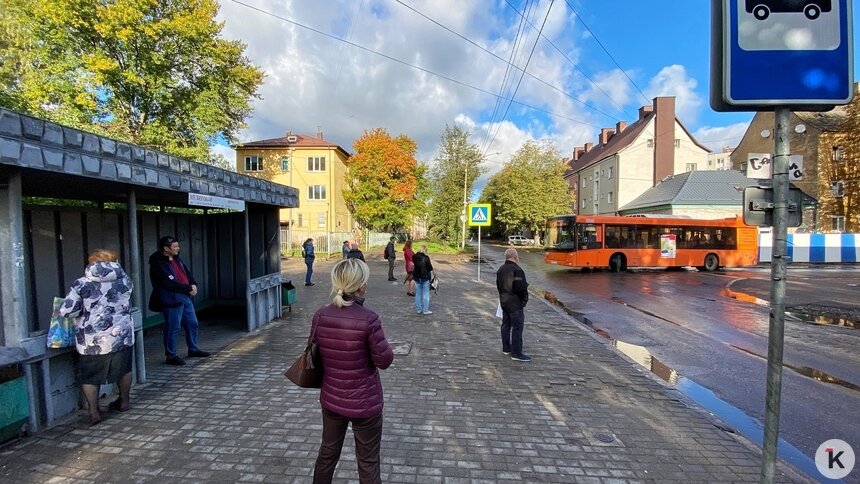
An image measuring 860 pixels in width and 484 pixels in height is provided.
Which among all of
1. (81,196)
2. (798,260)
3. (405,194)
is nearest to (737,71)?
(81,196)

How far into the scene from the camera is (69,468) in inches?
125

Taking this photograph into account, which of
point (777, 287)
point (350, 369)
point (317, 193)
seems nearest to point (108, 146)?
point (350, 369)

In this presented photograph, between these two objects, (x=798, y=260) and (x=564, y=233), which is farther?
(x=798, y=260)

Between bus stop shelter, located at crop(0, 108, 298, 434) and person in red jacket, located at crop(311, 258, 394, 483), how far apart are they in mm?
2750

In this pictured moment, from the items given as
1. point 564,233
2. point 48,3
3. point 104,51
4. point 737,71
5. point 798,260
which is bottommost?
point 798,260

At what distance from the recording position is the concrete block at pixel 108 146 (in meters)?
3.97

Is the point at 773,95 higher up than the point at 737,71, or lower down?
lower down

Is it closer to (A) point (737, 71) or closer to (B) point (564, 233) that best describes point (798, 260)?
(B) point (564, 233)

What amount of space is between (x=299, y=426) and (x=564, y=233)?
1905cm

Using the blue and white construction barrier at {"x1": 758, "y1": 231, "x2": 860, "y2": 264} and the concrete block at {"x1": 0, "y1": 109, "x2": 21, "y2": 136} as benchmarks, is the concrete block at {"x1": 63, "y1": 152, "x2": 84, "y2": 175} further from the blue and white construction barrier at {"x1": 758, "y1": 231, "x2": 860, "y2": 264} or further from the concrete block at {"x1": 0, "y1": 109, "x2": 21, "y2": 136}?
the blue and white construction barrier at {"x1": 758, "y1": 231, "x2": 860, "y2": 264}

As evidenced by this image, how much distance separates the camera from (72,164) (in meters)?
3.58

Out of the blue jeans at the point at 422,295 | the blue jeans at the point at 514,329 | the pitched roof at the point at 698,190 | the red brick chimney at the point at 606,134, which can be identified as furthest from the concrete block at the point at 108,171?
the red brick chimney at the point at 606,134

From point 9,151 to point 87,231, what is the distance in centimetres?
309

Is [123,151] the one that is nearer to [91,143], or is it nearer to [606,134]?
[91,143]
